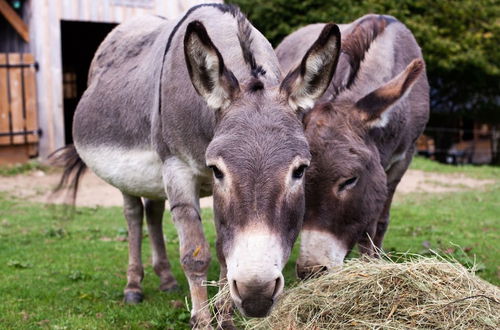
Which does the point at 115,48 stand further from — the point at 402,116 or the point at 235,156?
the point at 235,156

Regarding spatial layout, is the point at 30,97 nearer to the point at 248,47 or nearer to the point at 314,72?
the point at 248,47

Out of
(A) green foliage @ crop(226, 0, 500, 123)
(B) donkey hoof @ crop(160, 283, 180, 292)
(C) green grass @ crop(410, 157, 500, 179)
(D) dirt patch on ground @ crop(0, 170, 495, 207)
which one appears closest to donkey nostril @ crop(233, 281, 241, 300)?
(B) donkey hoof @ crop(160, 283, 180, 292)

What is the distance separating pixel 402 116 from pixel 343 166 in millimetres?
1020

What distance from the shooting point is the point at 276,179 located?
9.22 feet

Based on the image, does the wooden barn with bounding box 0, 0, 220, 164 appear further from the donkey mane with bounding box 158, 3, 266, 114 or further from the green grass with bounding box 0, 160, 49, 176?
the donkey mane with bounding box 158, 3, 266, 114

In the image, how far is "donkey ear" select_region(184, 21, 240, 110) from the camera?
3088 mm

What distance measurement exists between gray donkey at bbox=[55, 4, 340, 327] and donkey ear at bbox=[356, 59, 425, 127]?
705 millimetres

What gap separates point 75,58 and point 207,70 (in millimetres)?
18286

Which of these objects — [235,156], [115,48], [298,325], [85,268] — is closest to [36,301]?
[85,268]

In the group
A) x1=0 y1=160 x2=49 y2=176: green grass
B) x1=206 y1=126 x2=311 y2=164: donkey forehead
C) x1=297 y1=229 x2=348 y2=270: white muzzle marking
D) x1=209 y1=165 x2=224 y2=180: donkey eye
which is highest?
x1=206 y1=126 x2=311 y2=164: donkey forehead

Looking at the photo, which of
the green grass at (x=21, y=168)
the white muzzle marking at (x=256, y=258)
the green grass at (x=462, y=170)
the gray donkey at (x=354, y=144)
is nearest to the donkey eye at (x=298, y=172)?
the white muzzle marking at (x=256, y=258)

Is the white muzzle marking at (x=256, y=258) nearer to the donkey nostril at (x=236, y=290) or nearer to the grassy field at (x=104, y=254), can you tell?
the donkey nostril at (x=236, y=290)

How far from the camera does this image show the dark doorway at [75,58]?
64.8ft

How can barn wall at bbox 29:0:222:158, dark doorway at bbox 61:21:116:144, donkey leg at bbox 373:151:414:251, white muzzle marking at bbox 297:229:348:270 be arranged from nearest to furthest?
white muzzle marking at bbox 297:229:348:270 → donkey leg at bbox 373:151:414:251 → barn wall at bbox 29:0:222:158 → dark doorway at bbox 61:21:116:144
